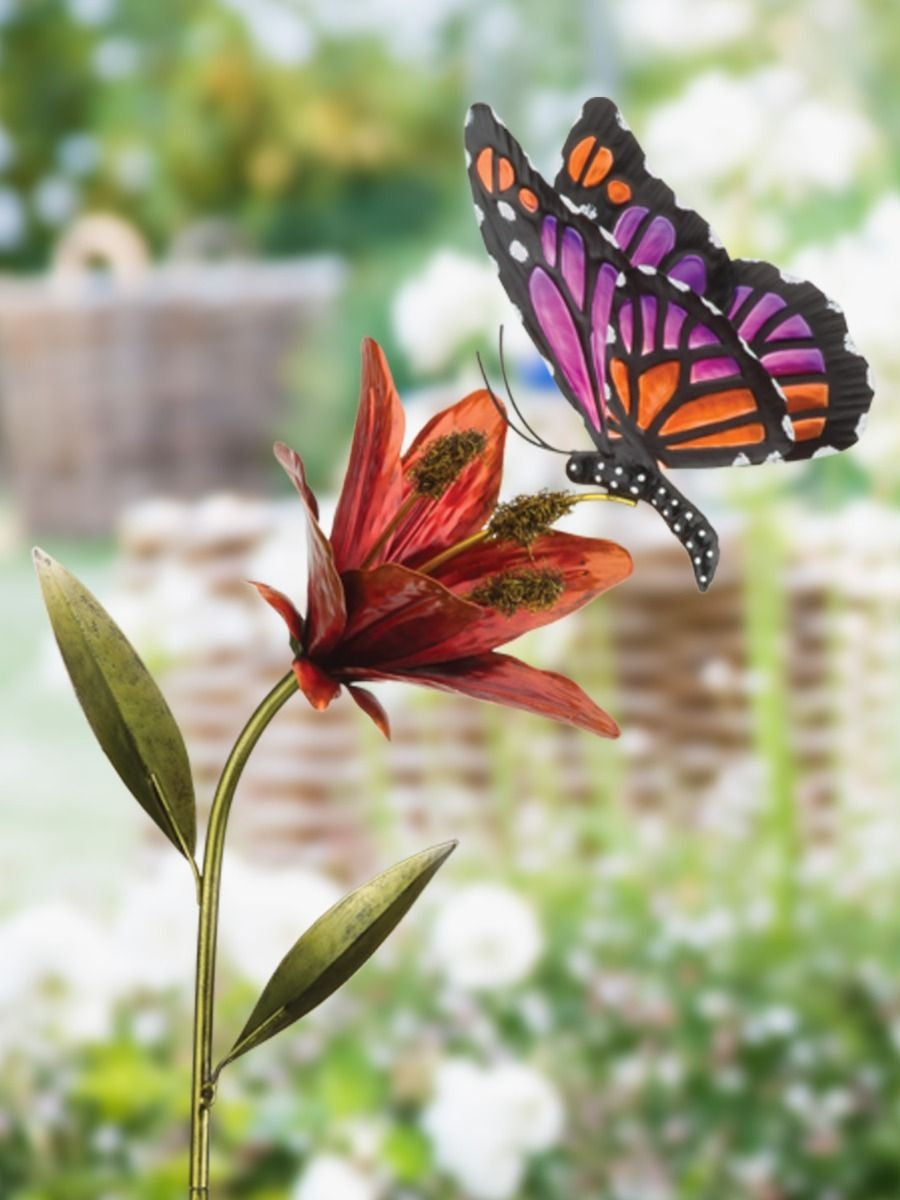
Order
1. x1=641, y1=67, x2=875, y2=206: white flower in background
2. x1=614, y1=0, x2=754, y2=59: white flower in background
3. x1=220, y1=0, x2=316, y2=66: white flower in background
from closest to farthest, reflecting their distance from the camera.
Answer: x1=641, y1=67, x2=875, y2=206: white flower in background → x1=614, y1=0, x2=754, y2=59: white flower in background → x1=220, y1=0, x2=316, y2=66: white flower in background

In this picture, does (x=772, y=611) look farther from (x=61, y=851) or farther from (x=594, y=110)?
(x=594, y=110)

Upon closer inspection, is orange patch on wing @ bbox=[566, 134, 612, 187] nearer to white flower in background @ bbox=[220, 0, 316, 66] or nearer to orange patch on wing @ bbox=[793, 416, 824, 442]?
orange patch on wing @ bbox=[793, 416, 824, 442]

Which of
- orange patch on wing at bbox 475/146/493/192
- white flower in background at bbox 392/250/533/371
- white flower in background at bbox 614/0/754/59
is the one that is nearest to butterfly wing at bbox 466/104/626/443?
orange patch on wing at bbox 475/146/493/192

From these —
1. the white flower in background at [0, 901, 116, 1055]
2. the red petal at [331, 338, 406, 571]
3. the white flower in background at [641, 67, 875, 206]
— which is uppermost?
the white flower in background at [641, 67, 875, 206]

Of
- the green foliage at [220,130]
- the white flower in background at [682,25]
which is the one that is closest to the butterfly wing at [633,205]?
the white flower in background at [682,25]

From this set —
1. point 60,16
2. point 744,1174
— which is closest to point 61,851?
point 744,1174

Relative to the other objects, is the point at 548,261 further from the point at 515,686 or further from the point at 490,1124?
the point at 490,1124
